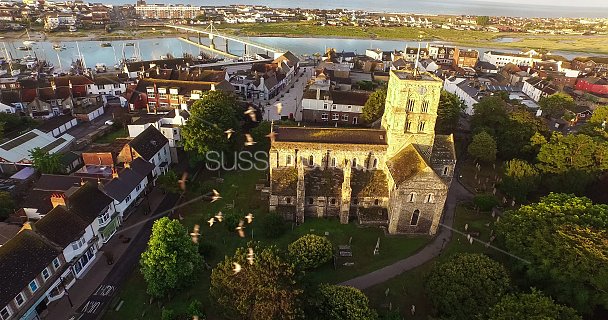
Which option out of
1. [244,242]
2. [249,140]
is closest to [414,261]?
[244,242]

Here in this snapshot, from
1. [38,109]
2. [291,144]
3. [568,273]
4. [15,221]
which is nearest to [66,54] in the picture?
[38,109]

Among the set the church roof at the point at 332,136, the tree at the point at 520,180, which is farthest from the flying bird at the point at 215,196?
the tree at the point at 520,180

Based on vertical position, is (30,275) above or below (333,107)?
below

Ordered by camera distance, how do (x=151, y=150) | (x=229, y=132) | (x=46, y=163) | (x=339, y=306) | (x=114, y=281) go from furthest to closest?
(x=229, y=132), (x=151, y=150), (x=46, y=163), (x=114, y=281), (x=339, y=306)

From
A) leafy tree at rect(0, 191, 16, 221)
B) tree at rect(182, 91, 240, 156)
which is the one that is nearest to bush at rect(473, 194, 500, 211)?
tree at rect(182, 91, 240, 156)

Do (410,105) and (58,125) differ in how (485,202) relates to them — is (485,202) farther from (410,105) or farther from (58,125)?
(58,125)

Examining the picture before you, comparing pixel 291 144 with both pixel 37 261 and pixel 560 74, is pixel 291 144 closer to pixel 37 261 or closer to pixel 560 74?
pixel 37 261
